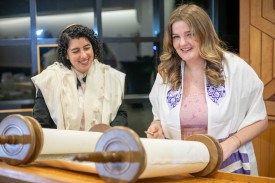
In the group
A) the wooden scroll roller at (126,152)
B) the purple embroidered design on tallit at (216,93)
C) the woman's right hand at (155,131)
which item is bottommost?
the woman's right hand at (155,131)

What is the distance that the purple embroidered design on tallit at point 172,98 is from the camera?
181 centimetres

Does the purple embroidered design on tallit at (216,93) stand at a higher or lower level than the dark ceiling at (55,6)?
lower

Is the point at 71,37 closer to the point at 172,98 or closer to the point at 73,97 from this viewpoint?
the point at 73,97

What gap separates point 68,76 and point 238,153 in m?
1.07

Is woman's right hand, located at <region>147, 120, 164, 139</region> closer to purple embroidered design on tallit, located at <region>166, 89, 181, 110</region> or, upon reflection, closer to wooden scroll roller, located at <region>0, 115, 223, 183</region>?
purple embroidered design on tallit, located at <region>166, 89, 181, 110</region>

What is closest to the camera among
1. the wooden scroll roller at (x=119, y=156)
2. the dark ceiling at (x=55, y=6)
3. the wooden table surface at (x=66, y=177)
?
the wooden scroll roller at (x=119, y=156)

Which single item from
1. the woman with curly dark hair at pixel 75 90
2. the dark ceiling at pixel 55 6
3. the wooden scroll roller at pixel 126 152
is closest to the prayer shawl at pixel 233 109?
A: the wooden scroll roller at pixel 126 152

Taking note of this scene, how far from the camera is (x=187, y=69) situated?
1.88 m

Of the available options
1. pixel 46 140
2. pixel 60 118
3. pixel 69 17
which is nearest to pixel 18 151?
pixel 46 140

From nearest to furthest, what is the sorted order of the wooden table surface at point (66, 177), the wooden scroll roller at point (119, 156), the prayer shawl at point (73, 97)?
1. the wooden scroll roller at point (119, 156)
2. the wooden table surface at point (66, 177)
3. the prayer shawl at point (73, 97)

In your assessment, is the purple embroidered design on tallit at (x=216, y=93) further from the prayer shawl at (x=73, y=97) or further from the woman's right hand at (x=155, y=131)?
the prayer shawl at (x=73, y=97)

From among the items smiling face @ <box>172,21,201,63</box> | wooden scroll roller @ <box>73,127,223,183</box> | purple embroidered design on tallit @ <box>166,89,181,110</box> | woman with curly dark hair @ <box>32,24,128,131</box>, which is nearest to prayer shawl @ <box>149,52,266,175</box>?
purple embroidered design on tallit @ <box>166,89,181,110</box>

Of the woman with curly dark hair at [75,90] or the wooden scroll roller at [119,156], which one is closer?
the wooden scroll roller at [119,156]

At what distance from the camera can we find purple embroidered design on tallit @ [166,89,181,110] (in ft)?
5.95
